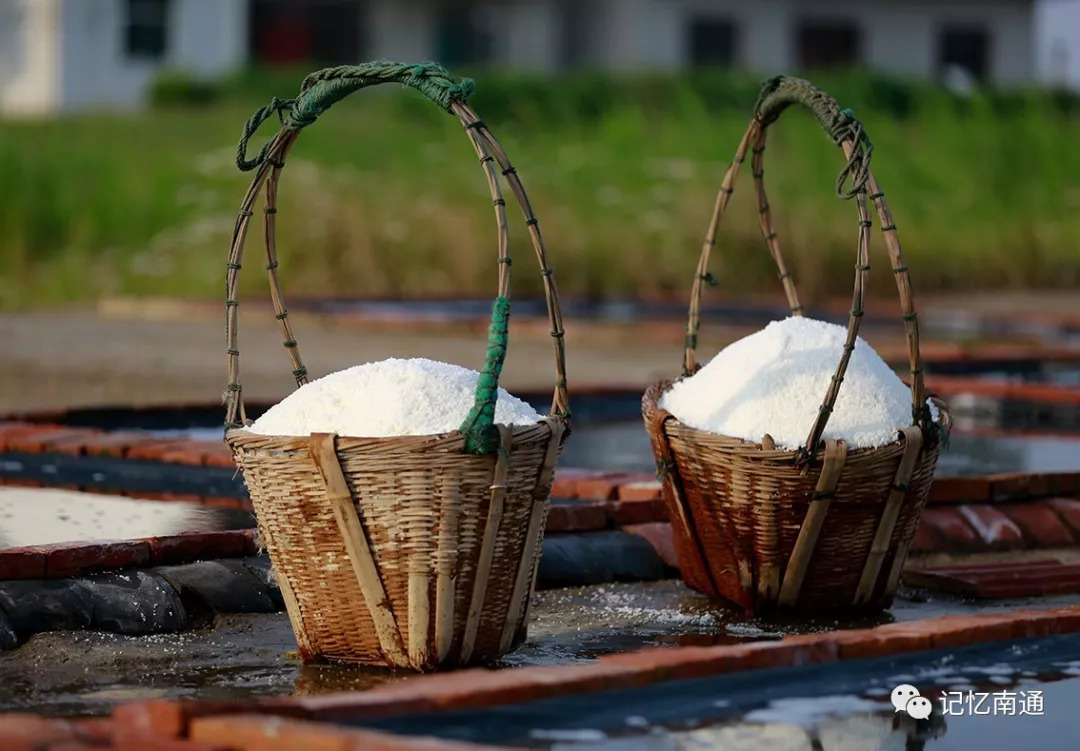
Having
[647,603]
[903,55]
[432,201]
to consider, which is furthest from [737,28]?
[647,603]

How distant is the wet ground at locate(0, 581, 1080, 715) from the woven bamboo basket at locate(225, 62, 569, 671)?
0.35 ft

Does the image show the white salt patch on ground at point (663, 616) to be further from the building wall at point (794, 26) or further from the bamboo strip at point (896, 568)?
the building wall at point (794, 26)

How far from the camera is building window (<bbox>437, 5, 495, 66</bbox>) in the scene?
36.7m

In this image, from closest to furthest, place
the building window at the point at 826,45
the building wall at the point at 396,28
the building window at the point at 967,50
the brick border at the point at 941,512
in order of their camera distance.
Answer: the brick border at the point at 941,512
the building wall at the point at 396,28
the building window at the point at 826,45
the building window at the point at 967,50

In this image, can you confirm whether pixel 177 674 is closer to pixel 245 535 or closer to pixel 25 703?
pixel 25 703

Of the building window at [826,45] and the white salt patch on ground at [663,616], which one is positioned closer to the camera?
the white salt patch on ground at [663,616]

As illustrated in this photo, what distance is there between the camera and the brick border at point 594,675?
3.05 m

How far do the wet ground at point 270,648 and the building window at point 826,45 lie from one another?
112 ft

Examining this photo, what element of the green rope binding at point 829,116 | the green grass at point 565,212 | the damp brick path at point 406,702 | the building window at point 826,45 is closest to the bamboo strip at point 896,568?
the damp brick path at point 406,702

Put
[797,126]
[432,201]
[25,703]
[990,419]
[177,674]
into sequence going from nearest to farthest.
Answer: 1. [25,703]
2. [177,674]
3. [990,419]
4. [432,201]
5. [797,126]

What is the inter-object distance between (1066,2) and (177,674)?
39.2 meters

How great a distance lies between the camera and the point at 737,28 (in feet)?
122

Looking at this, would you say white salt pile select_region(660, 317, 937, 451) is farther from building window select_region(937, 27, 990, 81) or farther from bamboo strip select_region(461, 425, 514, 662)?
building window select_region(937, 27, 990, 81)

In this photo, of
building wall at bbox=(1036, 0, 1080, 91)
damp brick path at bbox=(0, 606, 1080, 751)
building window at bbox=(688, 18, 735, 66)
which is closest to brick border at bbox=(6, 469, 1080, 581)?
damp brick path at bbox=(0, 606, 1080, 751)
